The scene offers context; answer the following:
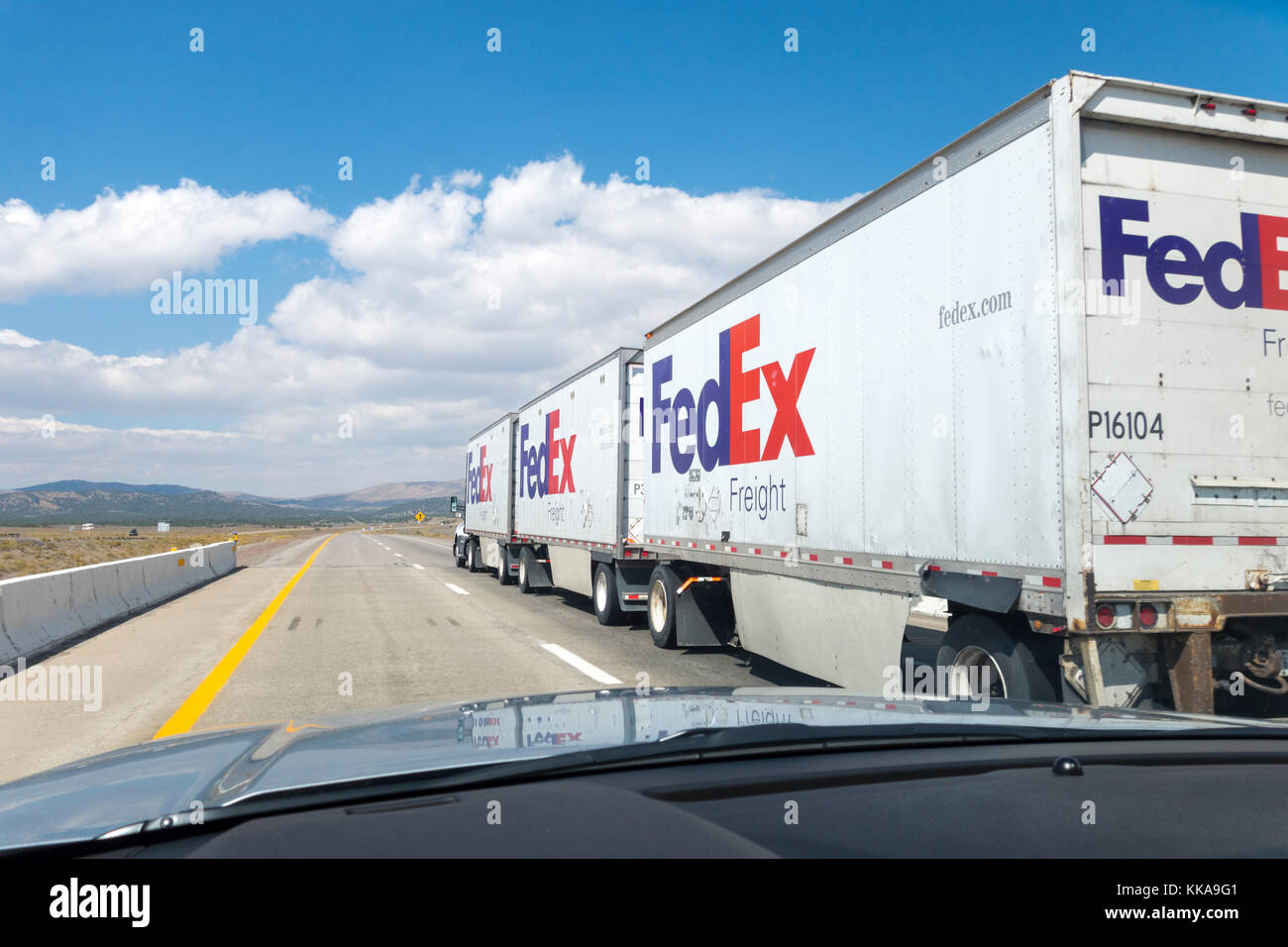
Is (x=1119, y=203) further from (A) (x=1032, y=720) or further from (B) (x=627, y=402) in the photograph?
(B) (x=627, y=402)

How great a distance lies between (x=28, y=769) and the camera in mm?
5992

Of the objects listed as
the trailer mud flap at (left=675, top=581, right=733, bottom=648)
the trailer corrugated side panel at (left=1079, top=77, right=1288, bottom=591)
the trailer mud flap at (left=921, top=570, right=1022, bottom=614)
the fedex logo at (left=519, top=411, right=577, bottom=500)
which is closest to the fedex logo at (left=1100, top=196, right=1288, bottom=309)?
the trailer corrugated side panel at (left=1079, top=77, right=1288, bottom=591)

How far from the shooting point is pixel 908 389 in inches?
265

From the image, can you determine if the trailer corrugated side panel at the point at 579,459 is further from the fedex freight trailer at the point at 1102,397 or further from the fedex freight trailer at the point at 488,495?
the fedex freight trailer at the point at 1102,397

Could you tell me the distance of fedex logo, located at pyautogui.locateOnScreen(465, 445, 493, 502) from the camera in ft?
84.7

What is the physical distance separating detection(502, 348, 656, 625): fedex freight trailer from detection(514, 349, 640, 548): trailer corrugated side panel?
0.6 inches

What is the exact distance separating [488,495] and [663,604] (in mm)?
14657

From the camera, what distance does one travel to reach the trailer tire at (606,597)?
1414cm

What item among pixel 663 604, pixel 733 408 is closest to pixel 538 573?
pixel 663 604

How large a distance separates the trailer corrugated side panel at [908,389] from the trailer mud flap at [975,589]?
0.11m

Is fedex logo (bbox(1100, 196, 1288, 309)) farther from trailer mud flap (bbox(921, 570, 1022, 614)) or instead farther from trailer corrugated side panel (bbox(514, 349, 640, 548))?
trailer corrugated side panel (bbox(514, 349, 640, 548))

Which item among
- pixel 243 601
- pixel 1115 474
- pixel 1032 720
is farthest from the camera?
pixel 243 601
